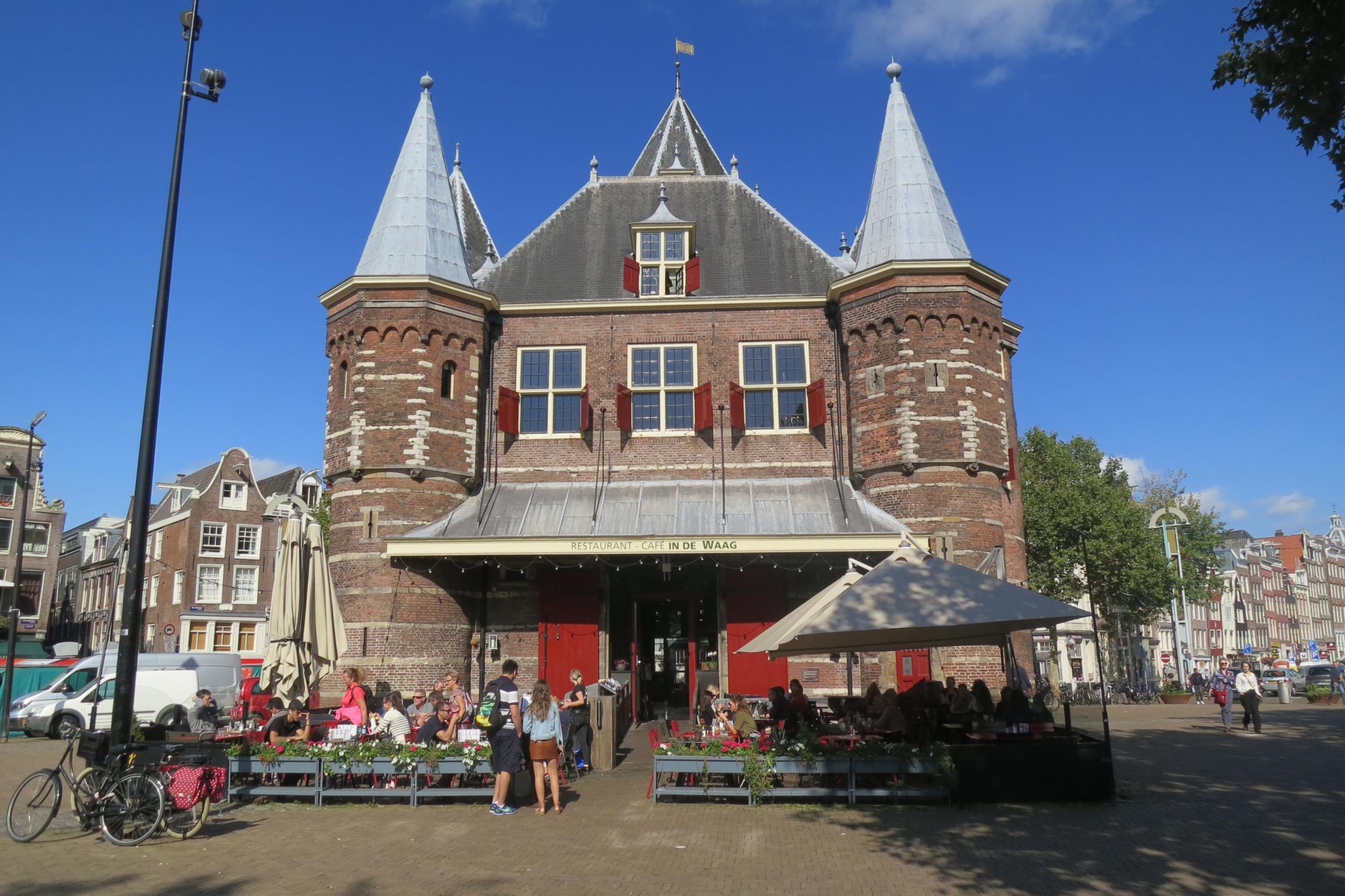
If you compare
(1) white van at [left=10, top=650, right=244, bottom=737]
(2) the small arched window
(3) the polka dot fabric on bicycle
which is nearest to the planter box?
(3) the polka dot fabric on bicycle

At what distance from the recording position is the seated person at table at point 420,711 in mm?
13148

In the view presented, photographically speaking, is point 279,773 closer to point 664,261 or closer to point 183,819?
point 183,819

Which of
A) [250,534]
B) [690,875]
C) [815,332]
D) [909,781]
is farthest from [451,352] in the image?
[250,534]

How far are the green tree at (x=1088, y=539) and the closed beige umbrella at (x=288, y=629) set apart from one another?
3265cm

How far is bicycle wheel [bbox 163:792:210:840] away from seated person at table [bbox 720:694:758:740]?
19.3 feet

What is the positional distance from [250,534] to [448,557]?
103 ft

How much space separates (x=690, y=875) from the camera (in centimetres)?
770

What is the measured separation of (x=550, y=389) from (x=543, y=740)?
11780 mm

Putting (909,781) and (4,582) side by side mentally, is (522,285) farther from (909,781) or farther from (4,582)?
(4,582)

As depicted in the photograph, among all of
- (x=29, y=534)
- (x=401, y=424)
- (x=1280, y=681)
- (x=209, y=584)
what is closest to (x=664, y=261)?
(x=401, y=424)

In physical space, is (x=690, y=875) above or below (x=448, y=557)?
below

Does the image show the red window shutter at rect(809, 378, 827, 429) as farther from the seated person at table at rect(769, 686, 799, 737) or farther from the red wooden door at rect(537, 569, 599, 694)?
the seated person at table at rect(769, 686, 799, 737)

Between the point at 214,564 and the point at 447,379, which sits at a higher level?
the point at 447,379

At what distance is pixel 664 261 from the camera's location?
22.3 metres
